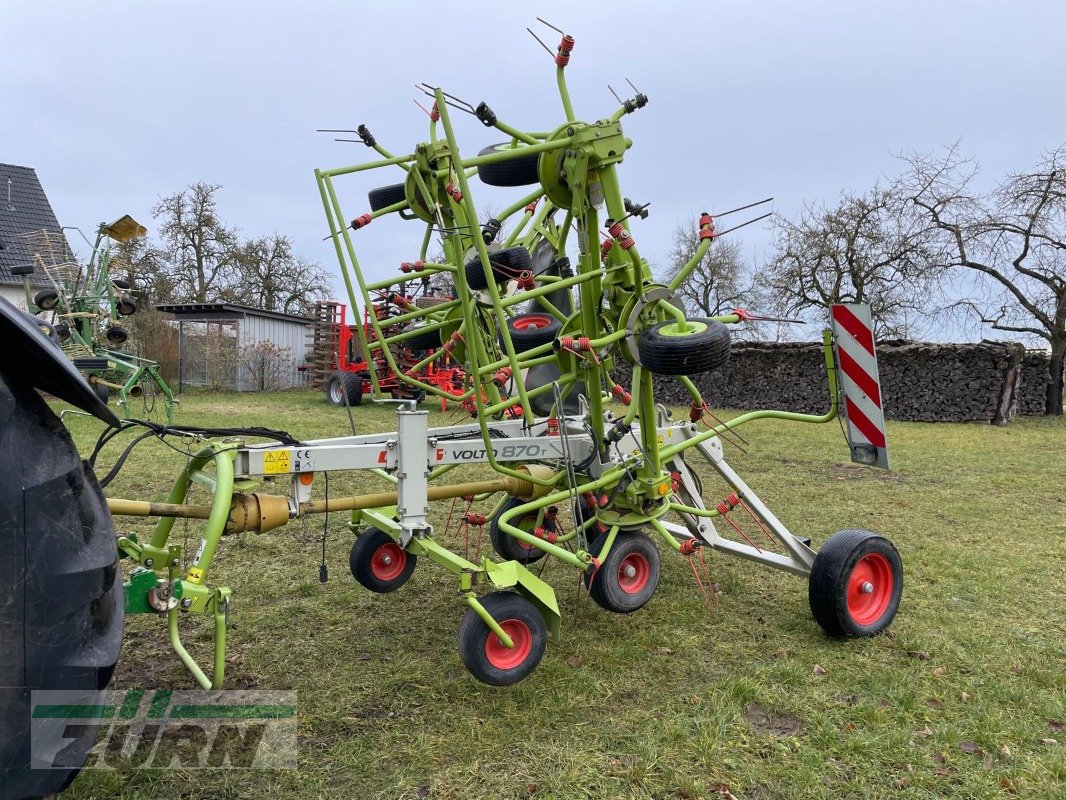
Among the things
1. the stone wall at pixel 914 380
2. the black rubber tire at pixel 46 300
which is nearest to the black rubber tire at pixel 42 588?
the black rubber tire at pixel 46 300

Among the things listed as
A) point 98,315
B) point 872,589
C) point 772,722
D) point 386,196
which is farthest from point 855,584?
point 98,315

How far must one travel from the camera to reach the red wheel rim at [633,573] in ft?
12.1

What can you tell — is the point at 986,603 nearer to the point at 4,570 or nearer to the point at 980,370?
the point at 4,570

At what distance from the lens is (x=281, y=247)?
2877 cm

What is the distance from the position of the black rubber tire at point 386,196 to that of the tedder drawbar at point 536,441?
0.5 inches

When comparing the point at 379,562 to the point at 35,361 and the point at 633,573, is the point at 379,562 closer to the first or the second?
the point at 633,573

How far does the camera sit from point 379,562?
3971mm

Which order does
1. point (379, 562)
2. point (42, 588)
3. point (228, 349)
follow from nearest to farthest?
point (42, 588)
point (379, 562)
point (228, 349)

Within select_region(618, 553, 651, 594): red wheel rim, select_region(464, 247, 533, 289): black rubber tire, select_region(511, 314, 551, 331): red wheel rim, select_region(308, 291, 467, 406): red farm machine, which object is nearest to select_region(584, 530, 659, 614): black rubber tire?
select_region(618, 553, 651, 594): red wheel rim

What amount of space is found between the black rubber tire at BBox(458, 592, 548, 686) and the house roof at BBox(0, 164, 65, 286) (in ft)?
50.2

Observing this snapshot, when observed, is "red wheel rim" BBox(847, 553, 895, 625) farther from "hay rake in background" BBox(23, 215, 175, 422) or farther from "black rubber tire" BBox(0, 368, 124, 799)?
"hay rake in background" BBox(23, 215, 175, 422)

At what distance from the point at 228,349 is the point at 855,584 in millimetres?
20863

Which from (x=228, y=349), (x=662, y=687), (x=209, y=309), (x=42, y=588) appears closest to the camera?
(x=42, y=588)

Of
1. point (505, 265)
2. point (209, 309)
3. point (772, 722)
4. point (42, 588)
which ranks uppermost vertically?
point (209, 309)
